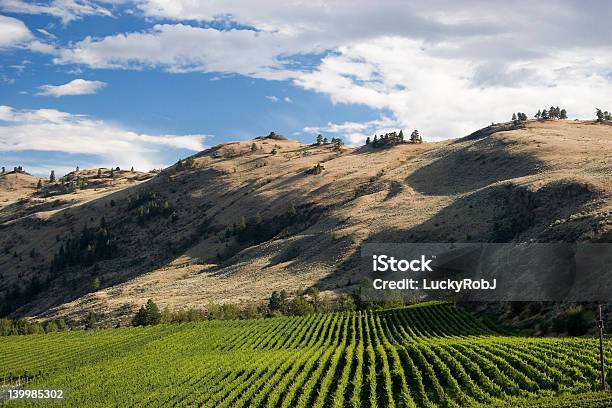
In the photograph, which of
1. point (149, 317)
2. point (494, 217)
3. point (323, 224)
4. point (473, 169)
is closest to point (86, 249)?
point (323, 224)

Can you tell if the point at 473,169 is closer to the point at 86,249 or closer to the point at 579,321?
the point at 579,321

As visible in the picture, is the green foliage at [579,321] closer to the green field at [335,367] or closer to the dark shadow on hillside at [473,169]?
the green field at [335,367]

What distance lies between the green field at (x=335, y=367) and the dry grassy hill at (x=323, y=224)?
1096 inches

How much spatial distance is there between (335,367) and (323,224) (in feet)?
330

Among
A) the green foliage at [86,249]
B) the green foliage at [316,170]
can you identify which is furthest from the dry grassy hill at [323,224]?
the green foliage at [316,170]

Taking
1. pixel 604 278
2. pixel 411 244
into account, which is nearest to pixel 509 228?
pixel 411 244

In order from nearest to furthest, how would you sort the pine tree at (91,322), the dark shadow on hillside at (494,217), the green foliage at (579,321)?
1. the green foliage at (579,321)
2. the dark shadow on hillside at (494,217)
3. the pine tree at (91,322)

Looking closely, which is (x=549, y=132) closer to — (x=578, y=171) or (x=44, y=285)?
(x=578, y=171)

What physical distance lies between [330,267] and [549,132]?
3732 inches

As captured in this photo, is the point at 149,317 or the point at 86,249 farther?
the point at 86,249

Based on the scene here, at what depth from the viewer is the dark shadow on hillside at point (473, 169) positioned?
140 m

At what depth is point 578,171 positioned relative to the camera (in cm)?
11706

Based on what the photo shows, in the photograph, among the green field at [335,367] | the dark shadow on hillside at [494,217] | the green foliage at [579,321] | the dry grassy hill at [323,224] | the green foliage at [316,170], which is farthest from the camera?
the green foliage at [316,170]

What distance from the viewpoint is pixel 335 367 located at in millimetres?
44500
